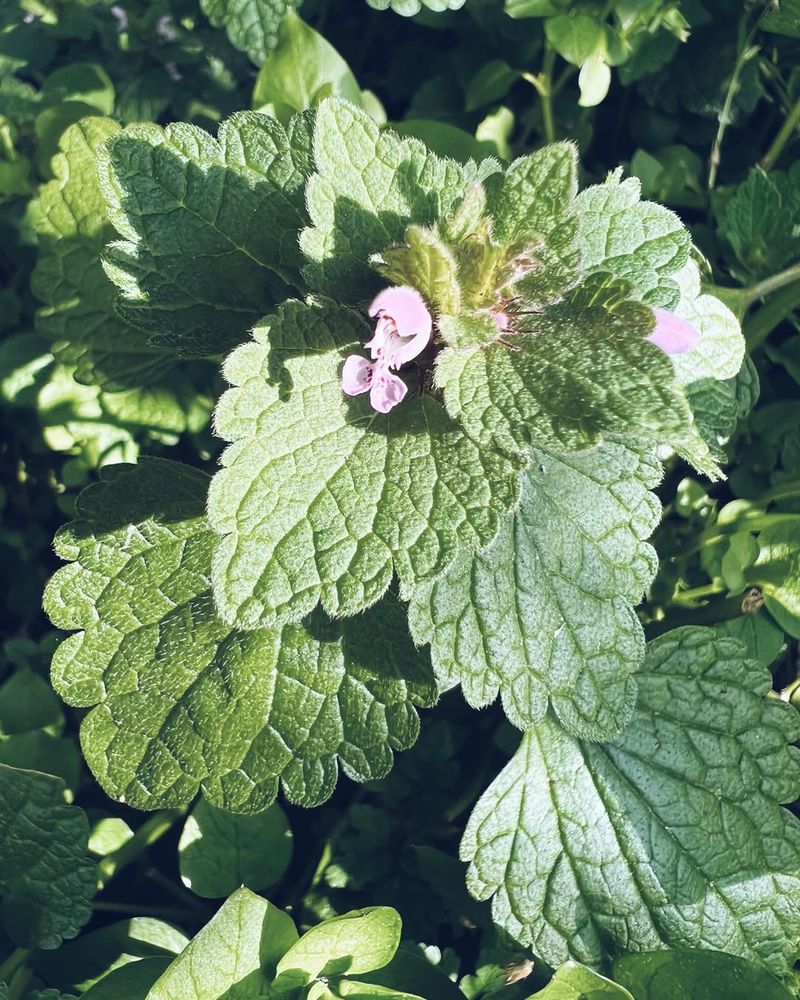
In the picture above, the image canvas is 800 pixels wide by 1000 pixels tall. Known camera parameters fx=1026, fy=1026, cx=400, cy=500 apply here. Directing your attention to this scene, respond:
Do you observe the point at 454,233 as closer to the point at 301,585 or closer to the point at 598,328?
the point at 598,328

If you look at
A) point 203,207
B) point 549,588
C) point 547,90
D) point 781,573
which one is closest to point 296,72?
point 547,90

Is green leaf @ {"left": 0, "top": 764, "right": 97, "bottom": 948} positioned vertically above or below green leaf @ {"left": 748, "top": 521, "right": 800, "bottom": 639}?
below

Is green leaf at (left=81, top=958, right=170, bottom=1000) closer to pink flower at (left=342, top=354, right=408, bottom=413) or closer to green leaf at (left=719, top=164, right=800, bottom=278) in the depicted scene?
pink flower at (left=342, top=354, right=408, bottom=413)

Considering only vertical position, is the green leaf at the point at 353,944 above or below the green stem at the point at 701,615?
below

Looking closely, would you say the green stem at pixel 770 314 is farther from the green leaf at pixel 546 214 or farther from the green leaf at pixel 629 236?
the green leaf at pixel 546 214

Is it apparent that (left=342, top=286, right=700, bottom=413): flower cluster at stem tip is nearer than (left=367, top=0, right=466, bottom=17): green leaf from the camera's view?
Yes

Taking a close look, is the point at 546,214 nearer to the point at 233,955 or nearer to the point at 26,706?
the point at 233,955

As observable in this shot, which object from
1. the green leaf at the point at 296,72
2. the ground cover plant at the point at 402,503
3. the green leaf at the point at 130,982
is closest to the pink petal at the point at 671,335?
the ground cover plant at the point at 402,503

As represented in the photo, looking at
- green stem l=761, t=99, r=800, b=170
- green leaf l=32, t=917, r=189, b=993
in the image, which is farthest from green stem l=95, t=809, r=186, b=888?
green stem l=761, t=99, r=800, b=170
